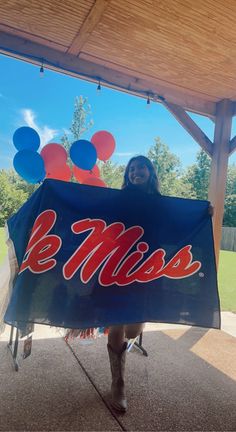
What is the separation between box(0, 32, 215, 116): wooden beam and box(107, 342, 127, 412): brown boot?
2264 millimetres

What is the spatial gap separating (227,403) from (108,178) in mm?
7263

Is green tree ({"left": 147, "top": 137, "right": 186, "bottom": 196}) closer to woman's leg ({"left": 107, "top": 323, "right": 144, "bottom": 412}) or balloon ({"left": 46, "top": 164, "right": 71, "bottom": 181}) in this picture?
balloon ({"left": 46, "top": 164, "right": 71, "bottom": 181})

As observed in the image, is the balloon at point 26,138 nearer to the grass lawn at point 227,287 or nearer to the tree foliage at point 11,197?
the grass lawn at point 227,287

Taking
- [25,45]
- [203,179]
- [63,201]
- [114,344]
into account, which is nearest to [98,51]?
[25,45]

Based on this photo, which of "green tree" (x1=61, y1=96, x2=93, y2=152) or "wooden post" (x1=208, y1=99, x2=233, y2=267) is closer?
"wooden post" (x1=208, y1=99, x2=233, y2=267)

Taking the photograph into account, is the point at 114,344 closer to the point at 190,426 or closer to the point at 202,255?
the point at 190,426

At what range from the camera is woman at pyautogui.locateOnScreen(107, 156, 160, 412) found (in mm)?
1694

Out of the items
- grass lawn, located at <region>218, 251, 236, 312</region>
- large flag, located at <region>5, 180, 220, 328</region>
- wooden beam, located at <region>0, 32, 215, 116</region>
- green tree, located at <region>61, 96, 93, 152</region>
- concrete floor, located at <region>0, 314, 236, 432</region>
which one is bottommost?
grass lawn, located at <region>218, 251, 236, 312</region>

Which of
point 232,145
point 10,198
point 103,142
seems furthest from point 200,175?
point 103,142

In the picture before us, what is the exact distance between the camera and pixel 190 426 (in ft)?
5.06

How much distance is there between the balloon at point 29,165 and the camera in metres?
2.44

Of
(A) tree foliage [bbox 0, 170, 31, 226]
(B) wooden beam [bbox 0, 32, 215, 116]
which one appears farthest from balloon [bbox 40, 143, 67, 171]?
(A) tree foliage [bbox 0, 170, 31, 226]

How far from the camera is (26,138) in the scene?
2580 millimetres

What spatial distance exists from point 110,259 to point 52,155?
1311mm
